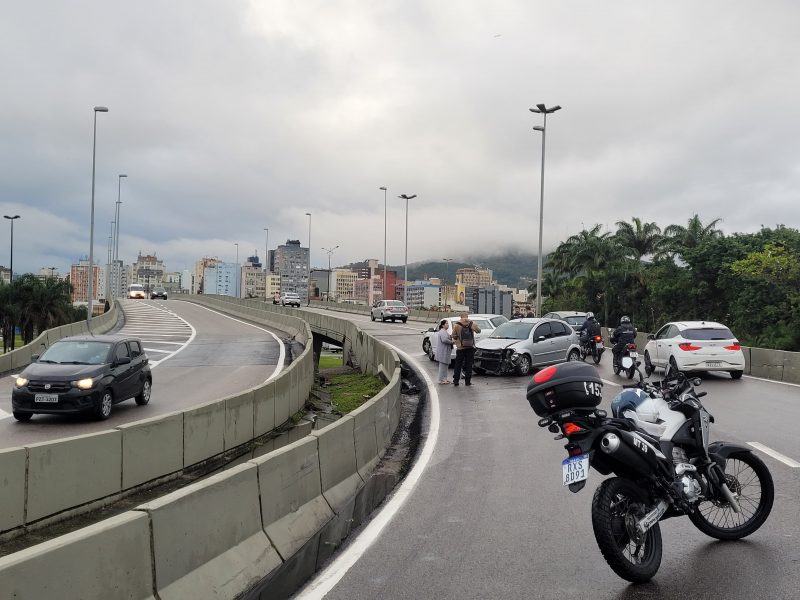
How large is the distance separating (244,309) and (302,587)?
176 feet

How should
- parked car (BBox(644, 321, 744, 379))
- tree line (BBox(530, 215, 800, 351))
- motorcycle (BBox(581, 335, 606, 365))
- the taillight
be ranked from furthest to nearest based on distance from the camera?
tree line (BBox(530, 215, 800, 351)), motorcycle (BBox(581, 335, 606, 365)), parked car (BBox(644, 321, 744, 379)), the taillight

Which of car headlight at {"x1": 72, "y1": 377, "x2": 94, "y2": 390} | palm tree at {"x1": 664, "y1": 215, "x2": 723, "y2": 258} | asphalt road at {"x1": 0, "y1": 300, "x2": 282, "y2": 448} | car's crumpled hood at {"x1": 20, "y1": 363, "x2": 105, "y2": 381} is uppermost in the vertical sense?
palm tree at {"x1": 664, "y1": 215, "x2": 723, "y2": 258}

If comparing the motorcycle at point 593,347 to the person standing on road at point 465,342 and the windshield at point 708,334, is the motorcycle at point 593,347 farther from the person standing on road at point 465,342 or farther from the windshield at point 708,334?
the person standing on road at point 465,342

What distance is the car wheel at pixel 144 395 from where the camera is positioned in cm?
1684

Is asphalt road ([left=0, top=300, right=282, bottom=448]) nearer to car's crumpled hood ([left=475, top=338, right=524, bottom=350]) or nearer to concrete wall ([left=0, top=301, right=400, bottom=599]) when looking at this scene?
concrete wall ([left=0, top=301, right=400, bottom=599])

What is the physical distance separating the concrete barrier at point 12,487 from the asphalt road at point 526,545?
3.84 meters

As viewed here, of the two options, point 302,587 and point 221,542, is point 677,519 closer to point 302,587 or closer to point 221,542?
point 302,587

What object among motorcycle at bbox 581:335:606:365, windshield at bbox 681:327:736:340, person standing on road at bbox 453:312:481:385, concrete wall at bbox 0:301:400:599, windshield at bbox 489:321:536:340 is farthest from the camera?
motorcycle at bbox 581:335:606:365

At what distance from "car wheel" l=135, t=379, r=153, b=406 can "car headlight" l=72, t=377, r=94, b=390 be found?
2538mm

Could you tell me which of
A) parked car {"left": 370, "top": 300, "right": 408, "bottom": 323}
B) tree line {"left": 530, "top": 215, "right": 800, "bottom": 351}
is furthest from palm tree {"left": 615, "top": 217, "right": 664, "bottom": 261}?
parked car {"left": 370, "top": 300, "right": 408, "bottom": 323}

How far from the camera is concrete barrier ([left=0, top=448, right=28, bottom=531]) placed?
743 centimetres

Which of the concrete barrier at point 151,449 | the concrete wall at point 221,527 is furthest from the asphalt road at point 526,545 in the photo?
the concrete barrier at point 151,449

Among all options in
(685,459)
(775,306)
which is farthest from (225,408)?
(775,306)

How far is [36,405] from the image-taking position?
13.9 meters
